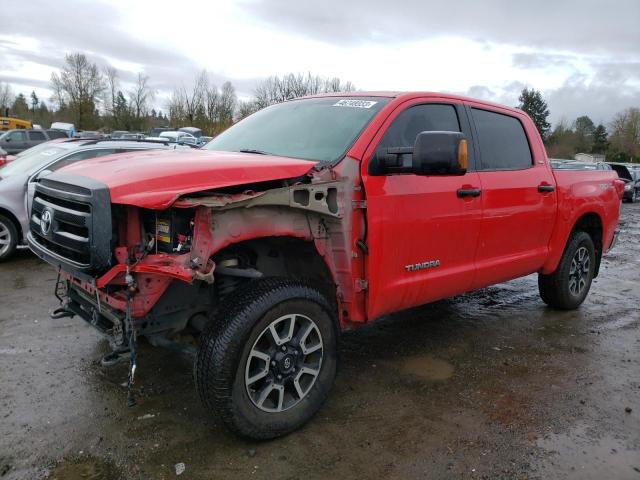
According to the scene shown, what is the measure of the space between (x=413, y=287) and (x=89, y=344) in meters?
2.74

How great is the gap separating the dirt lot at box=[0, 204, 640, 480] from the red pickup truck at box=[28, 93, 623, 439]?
35cm

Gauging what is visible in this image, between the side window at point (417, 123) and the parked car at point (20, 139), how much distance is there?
21.9m

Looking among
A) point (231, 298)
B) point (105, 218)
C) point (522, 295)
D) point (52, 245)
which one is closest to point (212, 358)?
point (231, 298)

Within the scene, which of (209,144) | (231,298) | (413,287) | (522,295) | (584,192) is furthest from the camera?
(522,295)

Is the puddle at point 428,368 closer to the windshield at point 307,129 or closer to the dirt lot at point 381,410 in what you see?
the dirt lot at point 381,410

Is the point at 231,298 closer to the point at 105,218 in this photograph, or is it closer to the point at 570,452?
the point at 105,218

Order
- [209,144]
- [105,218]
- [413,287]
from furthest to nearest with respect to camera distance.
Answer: [209,144]
[413,287]
[105,218]

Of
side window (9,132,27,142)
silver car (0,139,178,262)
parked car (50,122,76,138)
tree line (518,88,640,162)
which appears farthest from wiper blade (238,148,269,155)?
tree line (518,88,640,162)

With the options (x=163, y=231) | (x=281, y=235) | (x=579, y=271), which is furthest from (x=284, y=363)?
(x=579, y=271)

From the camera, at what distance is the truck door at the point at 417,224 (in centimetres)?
335

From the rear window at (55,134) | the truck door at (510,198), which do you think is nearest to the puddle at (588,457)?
the truck door at (510,198)

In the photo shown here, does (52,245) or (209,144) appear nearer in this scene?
(52,245)

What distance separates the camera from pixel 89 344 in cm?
437

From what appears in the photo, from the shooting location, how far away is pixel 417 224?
3.55 metres
